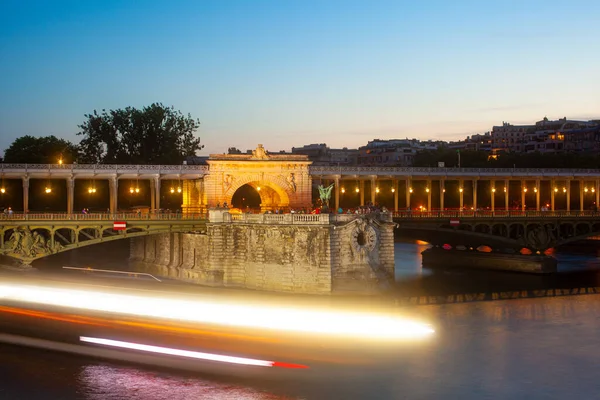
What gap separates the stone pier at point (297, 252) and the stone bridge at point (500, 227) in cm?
1554

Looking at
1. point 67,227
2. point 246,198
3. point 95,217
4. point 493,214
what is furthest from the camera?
point 246,198

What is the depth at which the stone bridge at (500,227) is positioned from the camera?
268 feet

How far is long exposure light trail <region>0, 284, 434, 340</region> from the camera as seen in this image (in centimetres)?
4431

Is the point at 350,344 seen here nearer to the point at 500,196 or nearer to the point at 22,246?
the point at 22,246

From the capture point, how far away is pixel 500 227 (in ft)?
283

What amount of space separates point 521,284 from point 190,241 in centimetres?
2929

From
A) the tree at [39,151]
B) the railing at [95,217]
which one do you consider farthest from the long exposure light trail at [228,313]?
the tree at [39,151]

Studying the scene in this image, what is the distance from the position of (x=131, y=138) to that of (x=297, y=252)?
194ft

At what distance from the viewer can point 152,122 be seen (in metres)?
117

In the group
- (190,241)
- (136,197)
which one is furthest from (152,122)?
(190,241)

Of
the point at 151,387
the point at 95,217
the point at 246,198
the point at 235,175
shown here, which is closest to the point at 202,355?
the point at 151,387

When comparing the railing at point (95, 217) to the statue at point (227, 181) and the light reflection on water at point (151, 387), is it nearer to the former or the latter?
the statue at point (227, 181)

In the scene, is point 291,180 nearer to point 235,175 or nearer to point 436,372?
point 235,175

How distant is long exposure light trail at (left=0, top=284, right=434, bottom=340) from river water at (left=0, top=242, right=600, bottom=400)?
7.02 feet
